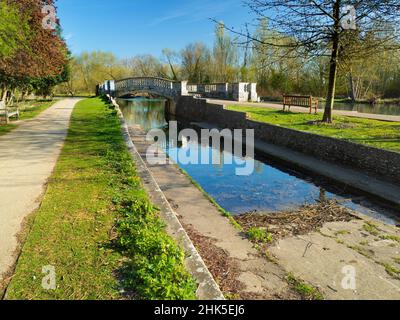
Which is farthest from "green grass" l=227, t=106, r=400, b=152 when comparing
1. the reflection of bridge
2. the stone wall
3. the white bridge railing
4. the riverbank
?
the white bridge railing

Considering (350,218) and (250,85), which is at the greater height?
(250,85)

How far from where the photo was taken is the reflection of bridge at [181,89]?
1228 inches

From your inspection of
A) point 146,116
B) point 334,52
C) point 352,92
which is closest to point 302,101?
point 334,52

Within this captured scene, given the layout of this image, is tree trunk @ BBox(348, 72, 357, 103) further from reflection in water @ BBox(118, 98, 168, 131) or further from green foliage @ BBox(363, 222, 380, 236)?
green foliage @ BBox(363, 222, 380, 236)

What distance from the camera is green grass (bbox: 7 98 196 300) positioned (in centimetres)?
341

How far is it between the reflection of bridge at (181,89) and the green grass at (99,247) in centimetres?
2536

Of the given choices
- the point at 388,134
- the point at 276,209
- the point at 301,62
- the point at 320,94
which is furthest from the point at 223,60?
the point at 276,209

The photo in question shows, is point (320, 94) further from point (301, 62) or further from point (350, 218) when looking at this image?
point (350, 218)

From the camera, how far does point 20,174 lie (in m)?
7.22

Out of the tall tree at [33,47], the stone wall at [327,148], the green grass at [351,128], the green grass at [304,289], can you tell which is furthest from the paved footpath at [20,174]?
the green grass at [351,128]

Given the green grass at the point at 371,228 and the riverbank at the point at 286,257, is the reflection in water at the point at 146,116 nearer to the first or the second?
the riverbank at the point at 286,257

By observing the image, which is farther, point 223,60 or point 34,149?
point 223,60

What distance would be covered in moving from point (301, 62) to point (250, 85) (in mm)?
17180
